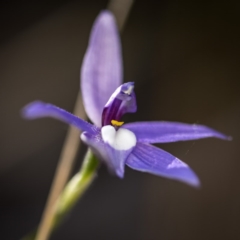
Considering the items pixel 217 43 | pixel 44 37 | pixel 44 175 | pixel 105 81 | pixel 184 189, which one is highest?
pixel 44 37

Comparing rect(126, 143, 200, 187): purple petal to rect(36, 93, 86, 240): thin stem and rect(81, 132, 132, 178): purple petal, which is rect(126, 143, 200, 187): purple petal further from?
rect(36, 93, 86, 240): thin stem

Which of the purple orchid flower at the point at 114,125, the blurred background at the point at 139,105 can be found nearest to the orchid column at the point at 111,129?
the purple orchid flower at the point at 114,125

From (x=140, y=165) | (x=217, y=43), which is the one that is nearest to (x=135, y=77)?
(x=217, y=43)

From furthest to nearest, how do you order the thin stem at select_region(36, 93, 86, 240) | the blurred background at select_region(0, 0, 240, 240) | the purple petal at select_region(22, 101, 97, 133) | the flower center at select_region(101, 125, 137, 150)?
the blurred background at select_region(0, 0, 240, 240) → the thin stem at select_region(36, 93, 86, 240) → the flower center at select_region(101, 125, 137, 150) → the purple petal at select_region(22, 101, 97, 133)

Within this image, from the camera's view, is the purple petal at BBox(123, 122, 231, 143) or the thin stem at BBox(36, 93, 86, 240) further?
the thin stem at BBox(36, 93, 86, 240)

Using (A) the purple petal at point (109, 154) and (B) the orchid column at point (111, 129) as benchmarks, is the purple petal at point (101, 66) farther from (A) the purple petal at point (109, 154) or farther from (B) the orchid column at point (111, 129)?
(A) the purple petal at point (109, 154)

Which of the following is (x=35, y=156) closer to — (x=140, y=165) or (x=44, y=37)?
(x=44, y=37)

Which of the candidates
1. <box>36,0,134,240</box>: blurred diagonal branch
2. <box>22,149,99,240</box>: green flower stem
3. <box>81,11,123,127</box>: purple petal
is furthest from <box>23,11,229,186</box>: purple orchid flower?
<box>36,0,134,240</box>: blurred diagonal branch
